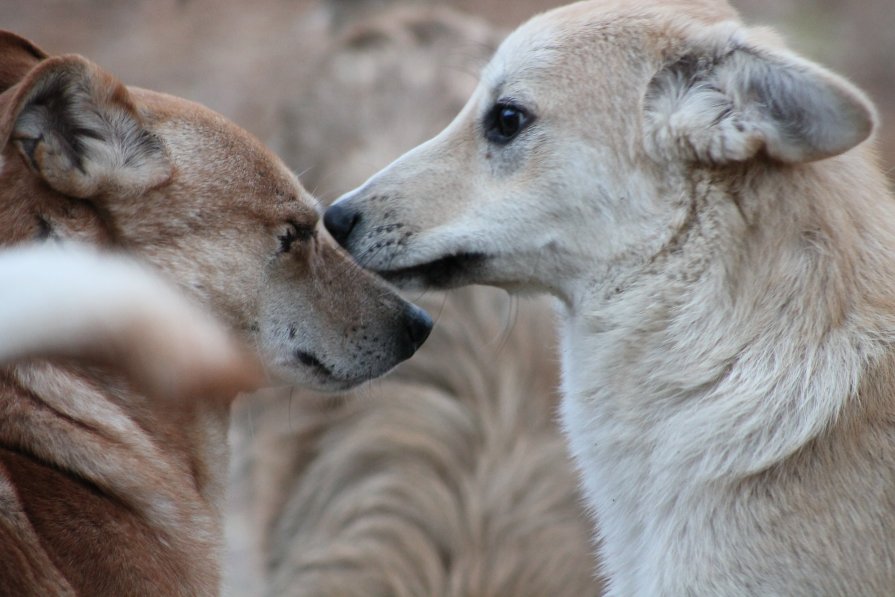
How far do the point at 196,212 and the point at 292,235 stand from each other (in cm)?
31

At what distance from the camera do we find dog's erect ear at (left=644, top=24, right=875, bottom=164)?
2848 mm

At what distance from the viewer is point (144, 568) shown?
2.96m

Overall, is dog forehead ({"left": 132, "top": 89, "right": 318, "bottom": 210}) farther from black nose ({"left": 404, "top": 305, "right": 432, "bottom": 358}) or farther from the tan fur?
the tan fur

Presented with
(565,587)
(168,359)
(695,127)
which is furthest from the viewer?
(565,587)

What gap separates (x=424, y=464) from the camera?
18.4ft

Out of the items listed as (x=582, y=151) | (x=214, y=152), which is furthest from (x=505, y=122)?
(x=214, y=152)

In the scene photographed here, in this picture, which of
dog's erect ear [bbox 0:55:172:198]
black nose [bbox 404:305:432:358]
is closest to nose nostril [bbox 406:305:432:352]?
black nose [bbox 404:305:432:358]

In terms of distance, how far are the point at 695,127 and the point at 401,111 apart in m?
3.62

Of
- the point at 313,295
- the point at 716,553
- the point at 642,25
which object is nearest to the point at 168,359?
the point at 313,295

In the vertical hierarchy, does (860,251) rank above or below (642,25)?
below

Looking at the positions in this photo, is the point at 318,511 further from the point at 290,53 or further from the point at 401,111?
the point at 290,53

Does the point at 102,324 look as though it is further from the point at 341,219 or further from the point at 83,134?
the point at 341,219

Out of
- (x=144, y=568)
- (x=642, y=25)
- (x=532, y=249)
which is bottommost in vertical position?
(x=144, y=568)

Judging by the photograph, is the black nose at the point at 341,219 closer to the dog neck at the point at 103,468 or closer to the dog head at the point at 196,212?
the dog head at the point at 196,212
